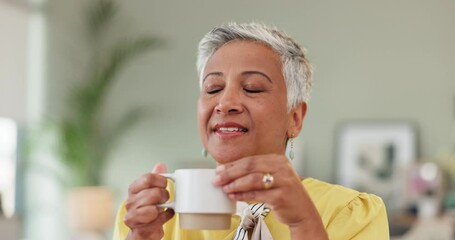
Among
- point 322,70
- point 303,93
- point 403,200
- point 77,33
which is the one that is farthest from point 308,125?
point 303,93

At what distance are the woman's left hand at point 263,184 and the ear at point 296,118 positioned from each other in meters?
0.43

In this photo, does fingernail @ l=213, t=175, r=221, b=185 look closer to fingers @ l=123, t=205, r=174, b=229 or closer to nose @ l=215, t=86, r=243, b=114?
fingers @ l=123, t=205, r=174, b=229

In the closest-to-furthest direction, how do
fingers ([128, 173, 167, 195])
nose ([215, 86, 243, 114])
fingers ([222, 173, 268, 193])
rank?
fingers ([222, 173, 268, 193]), fingers ([128, 173, 167, 195]), nose ([215, 86, 243, 114])

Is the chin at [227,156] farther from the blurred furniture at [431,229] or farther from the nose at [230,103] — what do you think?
the blurred furniture at [431,229]

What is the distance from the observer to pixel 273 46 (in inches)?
61.5

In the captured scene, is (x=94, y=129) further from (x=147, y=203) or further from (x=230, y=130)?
(x=147, y=203)

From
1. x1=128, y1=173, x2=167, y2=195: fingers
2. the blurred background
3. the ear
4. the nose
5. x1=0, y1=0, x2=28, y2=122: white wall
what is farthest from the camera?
x1=0, y1=0, x2=28, y2=122: white wall

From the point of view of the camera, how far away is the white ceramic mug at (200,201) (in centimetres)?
123

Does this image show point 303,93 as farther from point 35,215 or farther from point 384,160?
point 35,215

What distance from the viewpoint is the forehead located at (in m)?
1.52

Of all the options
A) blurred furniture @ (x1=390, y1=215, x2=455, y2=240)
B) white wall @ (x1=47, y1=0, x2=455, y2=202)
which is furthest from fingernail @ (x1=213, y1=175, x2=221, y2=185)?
white wall @ (x1=47, y1=0, x2=455, y2=202)

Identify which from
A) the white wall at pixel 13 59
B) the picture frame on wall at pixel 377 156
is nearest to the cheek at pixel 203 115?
the picture frame on wall at pixel 377 156

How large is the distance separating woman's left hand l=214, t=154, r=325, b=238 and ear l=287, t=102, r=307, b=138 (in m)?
0.43

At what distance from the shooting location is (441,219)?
5656mm
